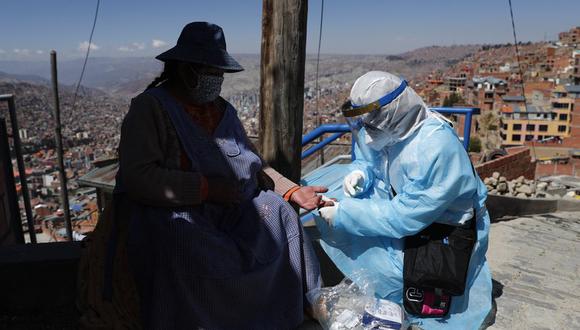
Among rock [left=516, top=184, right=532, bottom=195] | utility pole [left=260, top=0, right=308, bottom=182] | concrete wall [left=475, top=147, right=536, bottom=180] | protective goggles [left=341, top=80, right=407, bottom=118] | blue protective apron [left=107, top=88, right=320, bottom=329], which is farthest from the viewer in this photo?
concrete wall [left=475, top=147, right=536, bottom=180]

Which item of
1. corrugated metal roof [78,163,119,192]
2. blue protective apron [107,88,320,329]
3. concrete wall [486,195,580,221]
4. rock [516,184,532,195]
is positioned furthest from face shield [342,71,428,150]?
corrugated metal roof [78,163,119,192]

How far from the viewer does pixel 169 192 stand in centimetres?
164

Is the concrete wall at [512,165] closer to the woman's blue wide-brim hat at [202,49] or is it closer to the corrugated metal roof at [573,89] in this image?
the woman's blue wide-brim hat at [202,49]

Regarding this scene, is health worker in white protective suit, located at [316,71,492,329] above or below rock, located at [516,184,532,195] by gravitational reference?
above

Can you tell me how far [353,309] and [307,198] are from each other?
547mm

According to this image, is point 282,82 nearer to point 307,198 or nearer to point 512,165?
point 307,198

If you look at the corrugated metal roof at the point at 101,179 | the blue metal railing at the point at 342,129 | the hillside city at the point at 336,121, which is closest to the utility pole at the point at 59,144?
the hillside city at the point at 336,121

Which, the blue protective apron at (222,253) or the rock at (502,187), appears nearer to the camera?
the blue protective apron at (222,253)

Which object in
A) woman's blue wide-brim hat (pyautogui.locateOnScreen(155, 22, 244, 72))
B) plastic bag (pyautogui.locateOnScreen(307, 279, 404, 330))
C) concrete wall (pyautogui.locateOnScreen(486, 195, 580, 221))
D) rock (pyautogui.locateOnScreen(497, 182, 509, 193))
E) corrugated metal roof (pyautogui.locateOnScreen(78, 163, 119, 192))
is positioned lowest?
corrugated metal roof (pyautogui.locateOnScreen(78, 163, 119, 192))

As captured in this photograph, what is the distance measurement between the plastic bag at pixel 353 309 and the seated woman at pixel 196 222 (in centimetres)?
8

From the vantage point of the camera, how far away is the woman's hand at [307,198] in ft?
6.87

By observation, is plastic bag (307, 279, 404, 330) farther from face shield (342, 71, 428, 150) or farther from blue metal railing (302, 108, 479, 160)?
blue metal railing (302, 108, 479, 160)

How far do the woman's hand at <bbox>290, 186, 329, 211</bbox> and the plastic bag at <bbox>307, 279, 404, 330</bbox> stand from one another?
1.27ft

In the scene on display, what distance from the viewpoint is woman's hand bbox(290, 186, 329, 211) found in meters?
2.09
